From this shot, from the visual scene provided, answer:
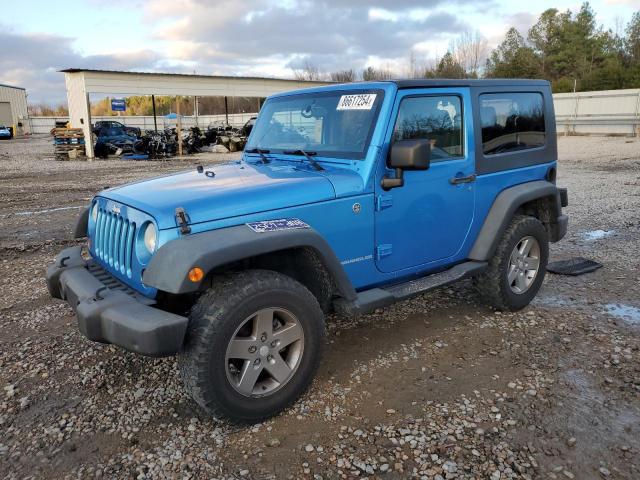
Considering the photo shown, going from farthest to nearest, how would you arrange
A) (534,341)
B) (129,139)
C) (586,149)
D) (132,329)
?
(129,139) → (586,149) → (534,341) → (132,329)

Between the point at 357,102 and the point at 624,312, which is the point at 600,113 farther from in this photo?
the point at 357,102

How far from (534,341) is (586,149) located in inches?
797

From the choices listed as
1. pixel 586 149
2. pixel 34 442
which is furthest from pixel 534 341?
pixel 586 149

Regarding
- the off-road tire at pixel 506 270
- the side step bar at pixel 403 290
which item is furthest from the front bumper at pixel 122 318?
the off-road tire at pixel 506 270

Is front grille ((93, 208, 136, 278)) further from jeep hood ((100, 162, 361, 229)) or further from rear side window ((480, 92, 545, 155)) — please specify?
rear side window ((480, 92, 545, 155))

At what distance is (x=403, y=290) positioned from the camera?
3.70 meters

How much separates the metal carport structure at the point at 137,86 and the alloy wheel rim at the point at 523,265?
21.1m

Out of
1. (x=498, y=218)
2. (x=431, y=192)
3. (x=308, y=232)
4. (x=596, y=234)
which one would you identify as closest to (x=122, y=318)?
(x=308, y=232)

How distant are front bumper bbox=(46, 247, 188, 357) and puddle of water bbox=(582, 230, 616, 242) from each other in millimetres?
6358

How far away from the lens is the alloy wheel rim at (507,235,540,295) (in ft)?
14.9

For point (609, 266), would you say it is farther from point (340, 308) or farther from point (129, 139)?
point (129, 139)

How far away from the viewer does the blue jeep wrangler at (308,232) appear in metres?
2.77

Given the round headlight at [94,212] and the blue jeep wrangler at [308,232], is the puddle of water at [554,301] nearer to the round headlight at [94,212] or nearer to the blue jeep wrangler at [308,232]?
the blue jeep wrangler at [308,232]

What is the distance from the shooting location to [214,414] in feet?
9.41
